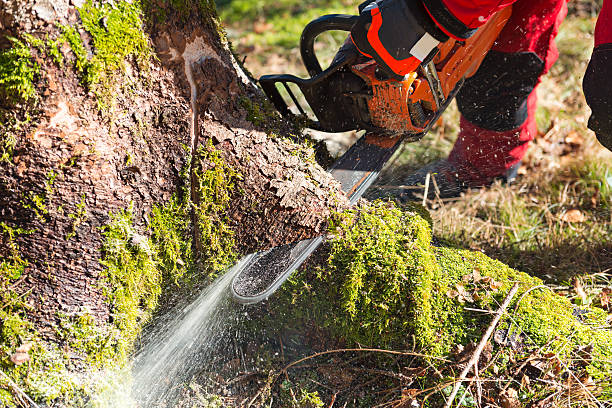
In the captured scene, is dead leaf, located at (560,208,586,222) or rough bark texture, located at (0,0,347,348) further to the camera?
dead leaf, located at (560,208,586,222)

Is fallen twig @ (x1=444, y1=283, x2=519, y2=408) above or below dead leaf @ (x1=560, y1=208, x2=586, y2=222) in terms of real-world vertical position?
above

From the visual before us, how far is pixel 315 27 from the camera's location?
2.04 m

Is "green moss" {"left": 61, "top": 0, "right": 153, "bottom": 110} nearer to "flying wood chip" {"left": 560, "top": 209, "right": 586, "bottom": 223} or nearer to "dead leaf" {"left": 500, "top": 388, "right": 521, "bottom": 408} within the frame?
"dead leaf" {"left": 500, "top": 388, "right": 521, "bottom": 408}

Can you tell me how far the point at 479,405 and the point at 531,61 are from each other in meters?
1.99

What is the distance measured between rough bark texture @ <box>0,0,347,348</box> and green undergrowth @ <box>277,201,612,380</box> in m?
0.19

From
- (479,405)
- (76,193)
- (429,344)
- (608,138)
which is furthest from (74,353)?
(608,138)

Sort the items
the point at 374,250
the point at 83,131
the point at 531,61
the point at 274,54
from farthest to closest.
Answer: the point at 274,54 → the point at 531,61 → the point at 374,250 → the point at 83,131

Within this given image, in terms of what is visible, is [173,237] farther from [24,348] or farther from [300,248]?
[24,348]

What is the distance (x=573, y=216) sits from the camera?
2.94 m

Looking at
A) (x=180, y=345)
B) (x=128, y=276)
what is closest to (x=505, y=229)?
(x=180, y=345)

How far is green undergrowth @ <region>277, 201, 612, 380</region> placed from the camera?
1808mm

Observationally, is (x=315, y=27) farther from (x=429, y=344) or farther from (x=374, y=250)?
(x=429, y=344)

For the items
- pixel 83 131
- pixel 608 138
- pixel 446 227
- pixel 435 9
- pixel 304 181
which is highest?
pixel 83 131

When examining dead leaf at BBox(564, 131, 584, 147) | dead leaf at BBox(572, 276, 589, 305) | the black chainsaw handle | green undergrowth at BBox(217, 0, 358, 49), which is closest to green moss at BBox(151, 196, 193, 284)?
the black chainsaw handle
